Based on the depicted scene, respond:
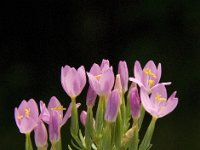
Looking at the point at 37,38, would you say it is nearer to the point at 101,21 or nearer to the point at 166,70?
the point at 101,21

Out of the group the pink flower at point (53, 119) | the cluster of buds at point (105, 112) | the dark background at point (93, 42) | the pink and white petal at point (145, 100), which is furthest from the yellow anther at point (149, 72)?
the dark background at point (93, 42)

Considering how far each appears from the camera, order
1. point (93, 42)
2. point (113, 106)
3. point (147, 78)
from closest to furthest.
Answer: point (113, 106) → point (147, 78) → point (93, 42)

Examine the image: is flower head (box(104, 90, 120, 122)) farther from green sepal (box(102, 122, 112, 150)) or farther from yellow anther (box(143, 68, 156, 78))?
yellow anther (box(143, 68, 156, 78))

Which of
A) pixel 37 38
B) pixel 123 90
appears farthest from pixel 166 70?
pixel 123 90

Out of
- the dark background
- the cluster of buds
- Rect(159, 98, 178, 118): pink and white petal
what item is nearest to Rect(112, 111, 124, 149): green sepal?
the cluster of buds

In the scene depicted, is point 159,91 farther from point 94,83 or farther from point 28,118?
point 28,118

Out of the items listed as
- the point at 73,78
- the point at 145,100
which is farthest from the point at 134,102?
the point at 73,78

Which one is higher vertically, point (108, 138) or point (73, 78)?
point (73, 78)

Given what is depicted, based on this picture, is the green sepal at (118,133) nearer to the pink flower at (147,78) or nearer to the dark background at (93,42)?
the pink flower at (147,78)
